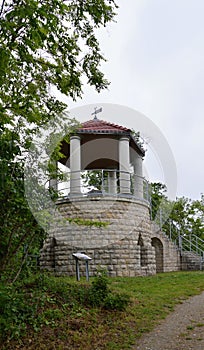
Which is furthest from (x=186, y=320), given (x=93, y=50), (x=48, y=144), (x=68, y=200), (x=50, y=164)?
(x=68, y=200)

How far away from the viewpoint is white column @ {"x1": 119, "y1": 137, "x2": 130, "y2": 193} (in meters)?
14.3

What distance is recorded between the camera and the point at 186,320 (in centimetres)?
679

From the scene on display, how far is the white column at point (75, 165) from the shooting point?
45.5 feet

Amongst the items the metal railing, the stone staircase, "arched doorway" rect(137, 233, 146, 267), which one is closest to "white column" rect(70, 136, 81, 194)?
"arched doorway" rect(137, 233, 146, 267)

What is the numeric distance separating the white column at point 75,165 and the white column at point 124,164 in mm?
1544

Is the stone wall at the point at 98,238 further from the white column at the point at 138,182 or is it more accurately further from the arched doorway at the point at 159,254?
the arched doorway at the point at 159,254

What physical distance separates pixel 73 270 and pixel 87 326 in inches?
292

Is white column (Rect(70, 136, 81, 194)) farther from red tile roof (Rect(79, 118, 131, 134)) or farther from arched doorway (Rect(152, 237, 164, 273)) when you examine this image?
arched doorway (Rect(152, 237, 164, 273))

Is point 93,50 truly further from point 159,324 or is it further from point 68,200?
point 68,200

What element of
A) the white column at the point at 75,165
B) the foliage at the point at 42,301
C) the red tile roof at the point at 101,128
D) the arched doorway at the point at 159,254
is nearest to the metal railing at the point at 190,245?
the arched doorway at the point at 159,254

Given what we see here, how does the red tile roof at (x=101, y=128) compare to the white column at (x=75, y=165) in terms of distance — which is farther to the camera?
the red tile roof at (x=101, y=128)

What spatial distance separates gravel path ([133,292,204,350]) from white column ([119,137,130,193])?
6.92 metres

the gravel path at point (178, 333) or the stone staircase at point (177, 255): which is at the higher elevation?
the stone staircase at point (177, 255)

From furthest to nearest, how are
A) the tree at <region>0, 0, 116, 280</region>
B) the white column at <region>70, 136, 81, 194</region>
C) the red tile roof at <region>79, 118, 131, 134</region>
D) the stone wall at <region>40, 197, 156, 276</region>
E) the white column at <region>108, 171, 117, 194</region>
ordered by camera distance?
→ the white column at <region>108, 171, 117, 194</region> → the red tile roof at <region>79, 118, 131, 134</region> → the white column at <region>70, 136, 81, 194</region> → the stone wall at <region>40, 197, 156, 276</region> → the tree at <region>0, 0, 116, 280</region>
